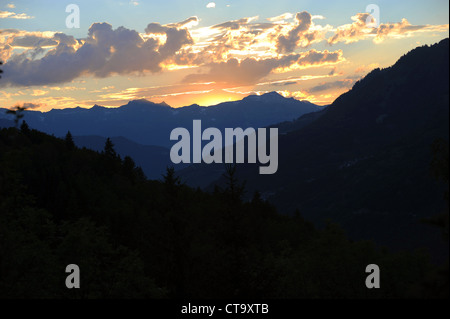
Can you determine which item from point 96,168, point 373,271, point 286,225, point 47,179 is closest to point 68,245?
point 373,271

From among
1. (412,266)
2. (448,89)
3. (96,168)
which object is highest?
(96,168)

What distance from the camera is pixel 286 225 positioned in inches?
5197

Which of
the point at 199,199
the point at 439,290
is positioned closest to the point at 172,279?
the point at 439,290

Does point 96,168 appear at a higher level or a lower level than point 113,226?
higher

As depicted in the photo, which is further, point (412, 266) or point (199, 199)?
point (199, 199)

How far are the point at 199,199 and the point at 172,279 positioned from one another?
99.6 meters

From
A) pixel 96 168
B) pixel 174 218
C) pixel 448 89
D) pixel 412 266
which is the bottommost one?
pixel 412 266

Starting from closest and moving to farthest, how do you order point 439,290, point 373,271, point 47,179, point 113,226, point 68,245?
point 439,290 < point 68,245 < point 373,271 < point 113,226 < point 47,179
